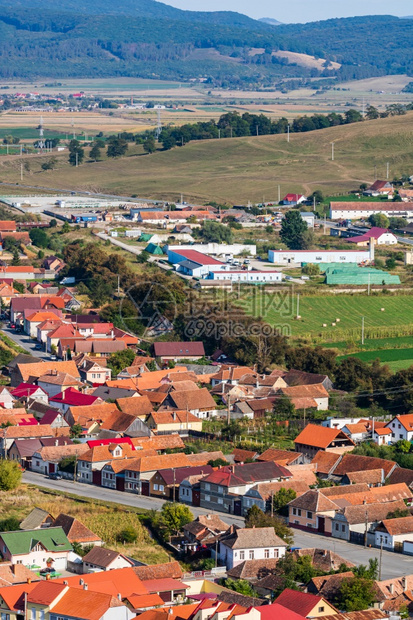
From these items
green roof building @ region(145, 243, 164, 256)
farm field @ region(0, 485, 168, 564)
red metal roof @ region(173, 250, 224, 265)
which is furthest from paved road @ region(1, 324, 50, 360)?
farm field @ region(0, 485, 168, 564)

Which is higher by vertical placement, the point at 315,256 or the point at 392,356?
the point at 315,256

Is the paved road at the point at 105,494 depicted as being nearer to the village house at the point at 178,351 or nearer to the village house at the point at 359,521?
the village house at the point at 359,521

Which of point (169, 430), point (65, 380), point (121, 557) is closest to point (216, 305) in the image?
point (65, 380)

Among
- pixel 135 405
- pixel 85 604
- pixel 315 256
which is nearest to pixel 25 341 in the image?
pixel 135 405

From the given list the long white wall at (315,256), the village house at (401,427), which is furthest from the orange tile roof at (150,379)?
the long white wall at (315,256)

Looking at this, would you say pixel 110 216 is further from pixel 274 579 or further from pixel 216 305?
pixel 274 579

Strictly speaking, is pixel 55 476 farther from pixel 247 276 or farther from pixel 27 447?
pixel 247 276
